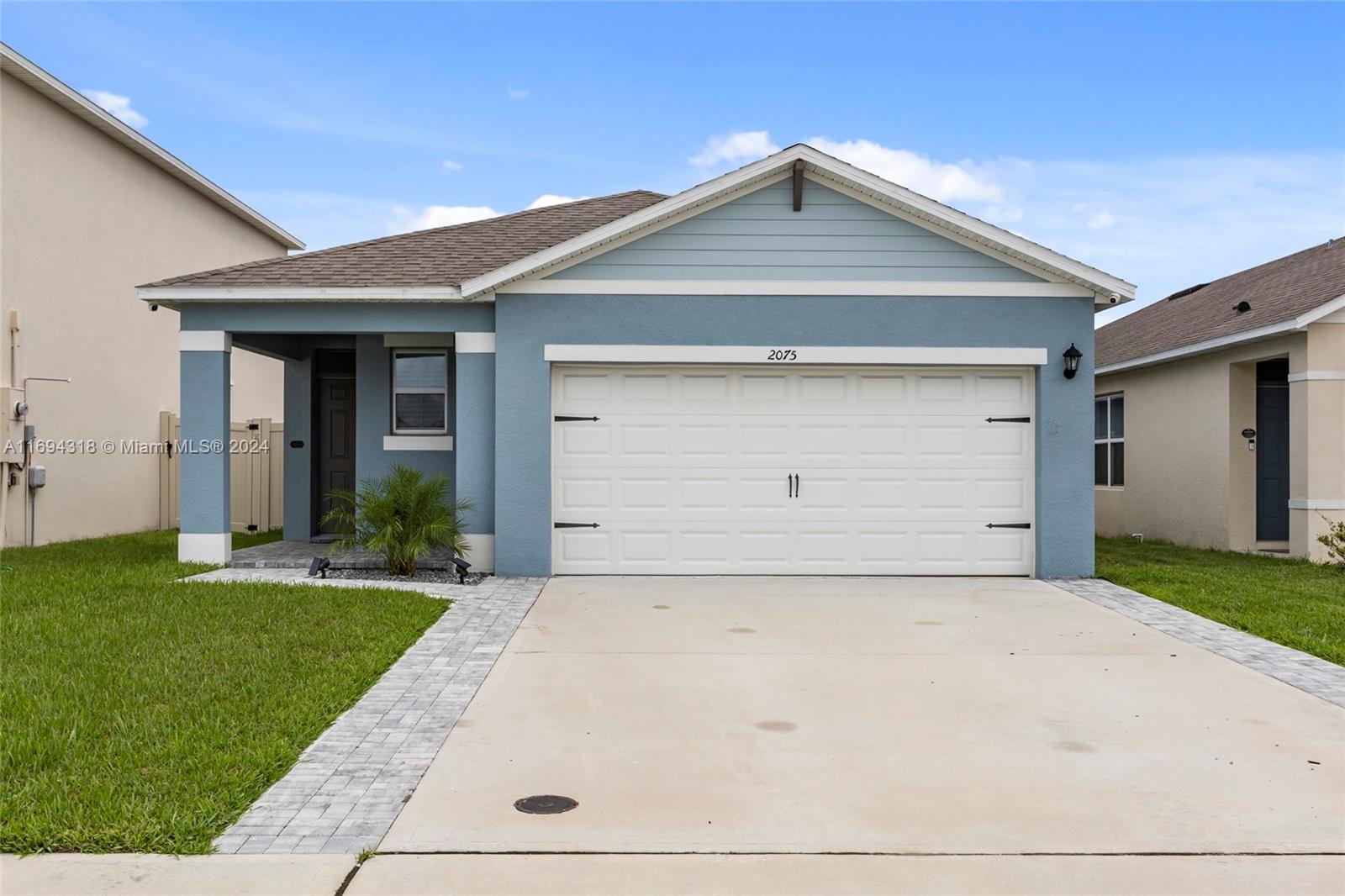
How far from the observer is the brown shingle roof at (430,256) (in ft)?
36.3

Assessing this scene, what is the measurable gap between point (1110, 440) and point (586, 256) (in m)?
11.1

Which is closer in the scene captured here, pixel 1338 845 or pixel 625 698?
pixel 1338 845

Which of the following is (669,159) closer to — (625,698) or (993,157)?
(993,157)

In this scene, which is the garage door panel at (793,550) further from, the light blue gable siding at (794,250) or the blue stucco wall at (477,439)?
the light blue gable siding at (794,250)

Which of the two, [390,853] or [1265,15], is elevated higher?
[1265,15]

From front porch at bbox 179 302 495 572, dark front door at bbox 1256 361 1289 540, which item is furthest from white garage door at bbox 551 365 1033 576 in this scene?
dark front door at bbox 1256 361 1289 540

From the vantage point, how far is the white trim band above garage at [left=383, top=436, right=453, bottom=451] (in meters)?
12.3

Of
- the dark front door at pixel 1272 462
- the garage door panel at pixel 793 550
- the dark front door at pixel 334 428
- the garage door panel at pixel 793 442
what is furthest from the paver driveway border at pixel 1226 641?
the dark front door at pixel 334 428

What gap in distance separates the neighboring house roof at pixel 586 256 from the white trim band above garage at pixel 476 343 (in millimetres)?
466

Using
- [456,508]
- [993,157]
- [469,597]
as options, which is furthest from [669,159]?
[469,597]

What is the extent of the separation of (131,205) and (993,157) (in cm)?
1503

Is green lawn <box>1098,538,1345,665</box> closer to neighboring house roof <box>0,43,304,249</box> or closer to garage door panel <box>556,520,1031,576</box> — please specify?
garage door panel <box>556,520,1031,576</box>

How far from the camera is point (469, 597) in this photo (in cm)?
941

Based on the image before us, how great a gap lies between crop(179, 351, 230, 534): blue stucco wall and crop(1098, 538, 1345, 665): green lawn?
32.5 feet
